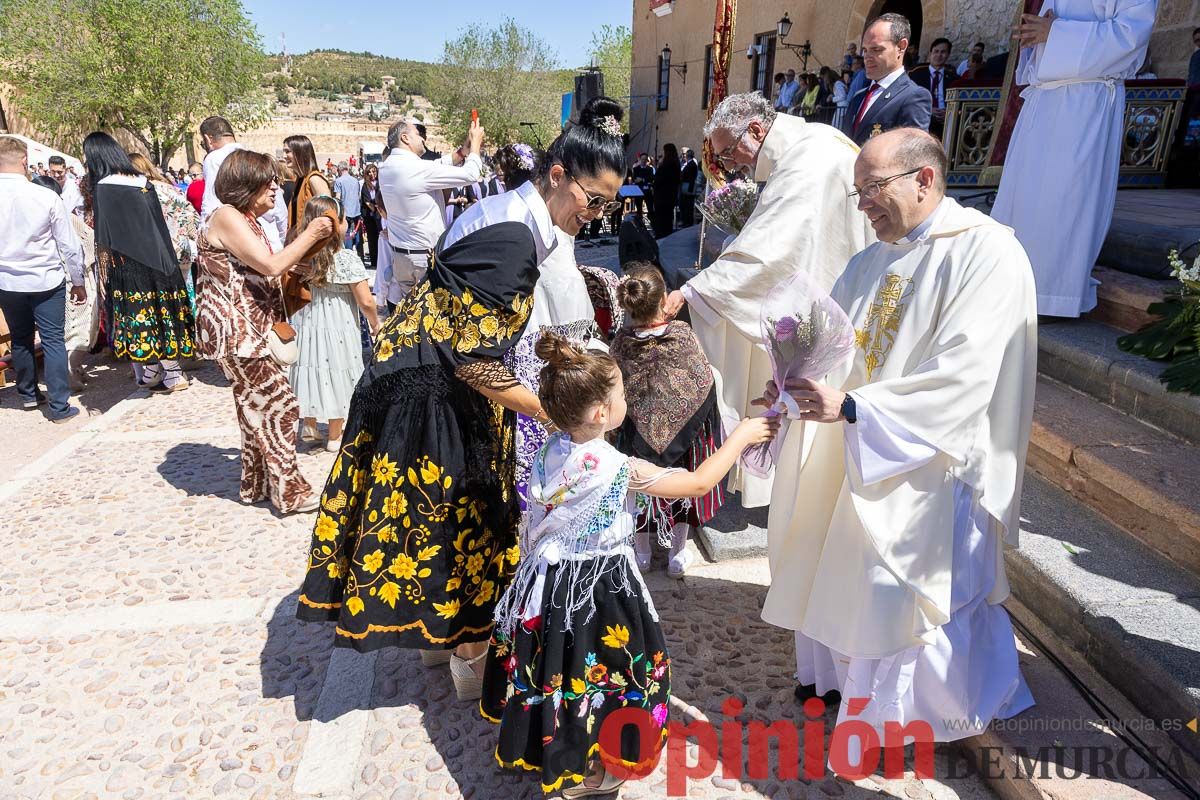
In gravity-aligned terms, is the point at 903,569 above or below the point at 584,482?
below

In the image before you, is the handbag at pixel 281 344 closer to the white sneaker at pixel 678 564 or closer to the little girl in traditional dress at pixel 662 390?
the little girl in traditional dress at pixel 662 390

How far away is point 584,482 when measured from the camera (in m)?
2.15

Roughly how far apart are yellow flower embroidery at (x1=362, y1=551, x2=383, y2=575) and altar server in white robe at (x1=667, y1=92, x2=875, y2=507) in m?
1.91

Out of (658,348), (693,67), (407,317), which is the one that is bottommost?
(658,348)

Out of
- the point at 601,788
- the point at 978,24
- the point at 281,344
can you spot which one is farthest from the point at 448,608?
the point at 978,24

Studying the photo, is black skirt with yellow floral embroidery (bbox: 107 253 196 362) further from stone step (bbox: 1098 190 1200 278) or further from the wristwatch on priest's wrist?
stone step (bbox: 1098 190 1200 278)

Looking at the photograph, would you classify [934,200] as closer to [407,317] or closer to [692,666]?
[407,317]

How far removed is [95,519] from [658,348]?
3475 millimetres

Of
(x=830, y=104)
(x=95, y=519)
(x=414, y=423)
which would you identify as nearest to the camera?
(x=414, y=423)

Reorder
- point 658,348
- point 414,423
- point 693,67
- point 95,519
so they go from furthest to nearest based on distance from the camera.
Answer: point 693,67 < point 95,519 < point 658,348 < point 414,423

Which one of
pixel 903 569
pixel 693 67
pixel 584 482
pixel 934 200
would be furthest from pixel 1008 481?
pixel 693 67

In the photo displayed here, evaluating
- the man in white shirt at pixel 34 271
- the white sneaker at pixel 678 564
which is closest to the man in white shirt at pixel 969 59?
the white sneaker at pixel 678 564

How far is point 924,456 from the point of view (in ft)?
7.11

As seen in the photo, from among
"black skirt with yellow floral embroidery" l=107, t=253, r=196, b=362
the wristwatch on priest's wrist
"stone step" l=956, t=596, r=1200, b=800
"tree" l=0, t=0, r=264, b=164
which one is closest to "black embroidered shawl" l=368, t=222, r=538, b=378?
the wristwatch on priest's wrist
